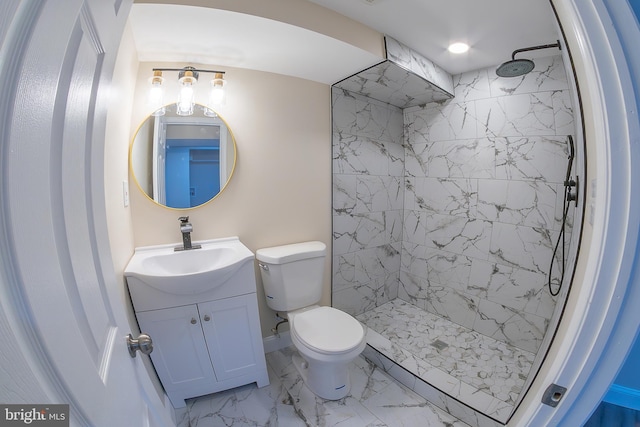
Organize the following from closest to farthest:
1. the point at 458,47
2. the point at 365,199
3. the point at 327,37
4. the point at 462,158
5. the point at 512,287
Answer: the point at 327,37
the point at 458,47
the point at 512,287
the point at 462,158
the point at 365,199

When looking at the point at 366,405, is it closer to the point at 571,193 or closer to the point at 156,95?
the point at 571,193

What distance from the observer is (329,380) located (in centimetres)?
152

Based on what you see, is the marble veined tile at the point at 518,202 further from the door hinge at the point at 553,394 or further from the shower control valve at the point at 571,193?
the door hinge at the point at 553,394

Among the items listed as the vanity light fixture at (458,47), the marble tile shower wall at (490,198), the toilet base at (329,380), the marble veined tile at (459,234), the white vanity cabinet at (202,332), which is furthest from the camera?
the marble veined tile at (459,234)

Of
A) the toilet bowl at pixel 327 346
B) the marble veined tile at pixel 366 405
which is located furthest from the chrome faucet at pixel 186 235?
the marble veined tile at pixel 366 405

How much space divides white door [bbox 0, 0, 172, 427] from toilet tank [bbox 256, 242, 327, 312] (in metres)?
1.09

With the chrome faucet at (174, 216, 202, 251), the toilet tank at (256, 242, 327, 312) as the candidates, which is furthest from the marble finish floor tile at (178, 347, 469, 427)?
the chrome faucet at (174, 216, 202, 251)

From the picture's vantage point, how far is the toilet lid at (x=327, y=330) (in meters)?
1.40

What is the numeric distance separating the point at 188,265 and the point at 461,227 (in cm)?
227

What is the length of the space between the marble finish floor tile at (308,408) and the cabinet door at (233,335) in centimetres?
16

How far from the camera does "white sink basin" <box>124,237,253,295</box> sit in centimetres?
123

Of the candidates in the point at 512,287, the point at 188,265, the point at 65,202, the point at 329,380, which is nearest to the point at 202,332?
the point at 188,265

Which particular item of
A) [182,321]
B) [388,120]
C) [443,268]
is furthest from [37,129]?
[443,268]

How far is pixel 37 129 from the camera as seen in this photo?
317 millimetres
